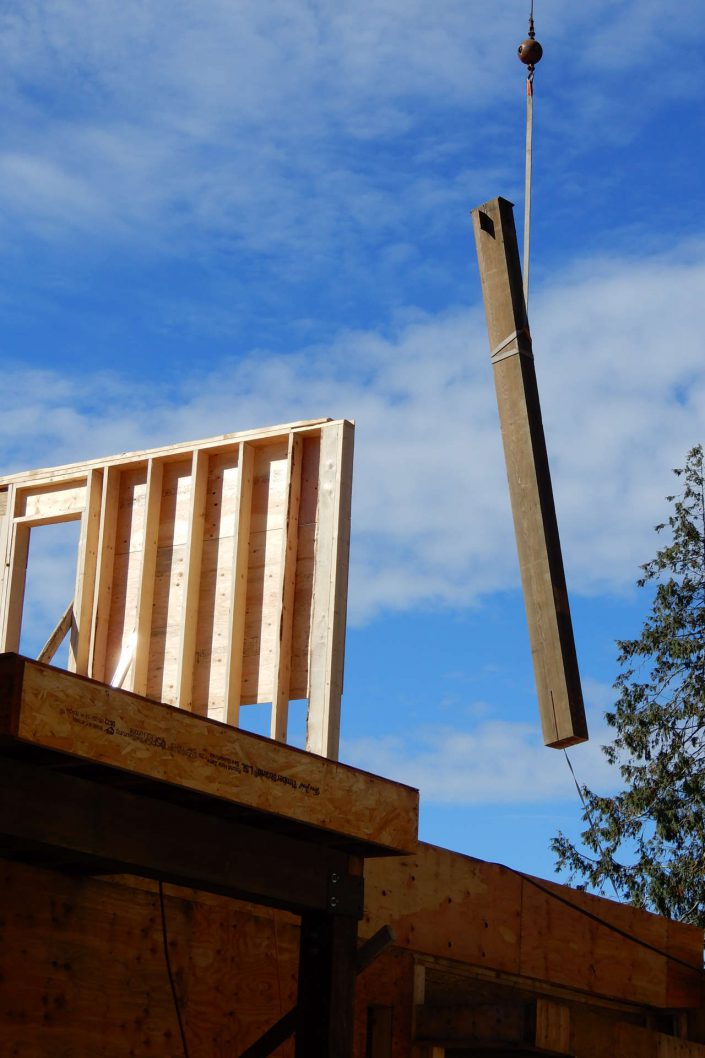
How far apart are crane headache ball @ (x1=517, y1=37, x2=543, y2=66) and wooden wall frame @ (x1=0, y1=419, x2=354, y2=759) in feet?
14.7

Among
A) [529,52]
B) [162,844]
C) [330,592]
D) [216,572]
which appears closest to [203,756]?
[162,844]

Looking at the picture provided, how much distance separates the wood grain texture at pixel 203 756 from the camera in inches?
162

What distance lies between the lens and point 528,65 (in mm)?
6516

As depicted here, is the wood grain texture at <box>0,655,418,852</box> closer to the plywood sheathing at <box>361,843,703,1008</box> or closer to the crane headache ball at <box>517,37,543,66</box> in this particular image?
the plywood sheathing at <box>361,843,703,1008</box>

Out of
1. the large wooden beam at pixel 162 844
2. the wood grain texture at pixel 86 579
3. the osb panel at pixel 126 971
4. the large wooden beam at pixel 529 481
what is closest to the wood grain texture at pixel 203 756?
the large wooden beam at pixel 162 844

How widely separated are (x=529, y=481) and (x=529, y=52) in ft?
6.34

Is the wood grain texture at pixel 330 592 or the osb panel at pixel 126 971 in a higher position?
the wood grain texture at pixel 330 592

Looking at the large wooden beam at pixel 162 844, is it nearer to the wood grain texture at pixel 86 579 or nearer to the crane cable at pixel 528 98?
the crane cable at pixel 528 98

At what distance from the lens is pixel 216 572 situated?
1098 cm

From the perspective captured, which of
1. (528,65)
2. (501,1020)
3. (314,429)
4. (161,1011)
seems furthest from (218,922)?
(314,429)

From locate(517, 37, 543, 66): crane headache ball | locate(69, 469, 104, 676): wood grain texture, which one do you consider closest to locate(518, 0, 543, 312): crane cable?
locate(517, 37, 543, 66): crane headache ball

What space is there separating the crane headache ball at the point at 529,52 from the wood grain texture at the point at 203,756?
126 inches

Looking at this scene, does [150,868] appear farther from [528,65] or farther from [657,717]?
[657,717]

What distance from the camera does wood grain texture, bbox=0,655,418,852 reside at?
411cm
